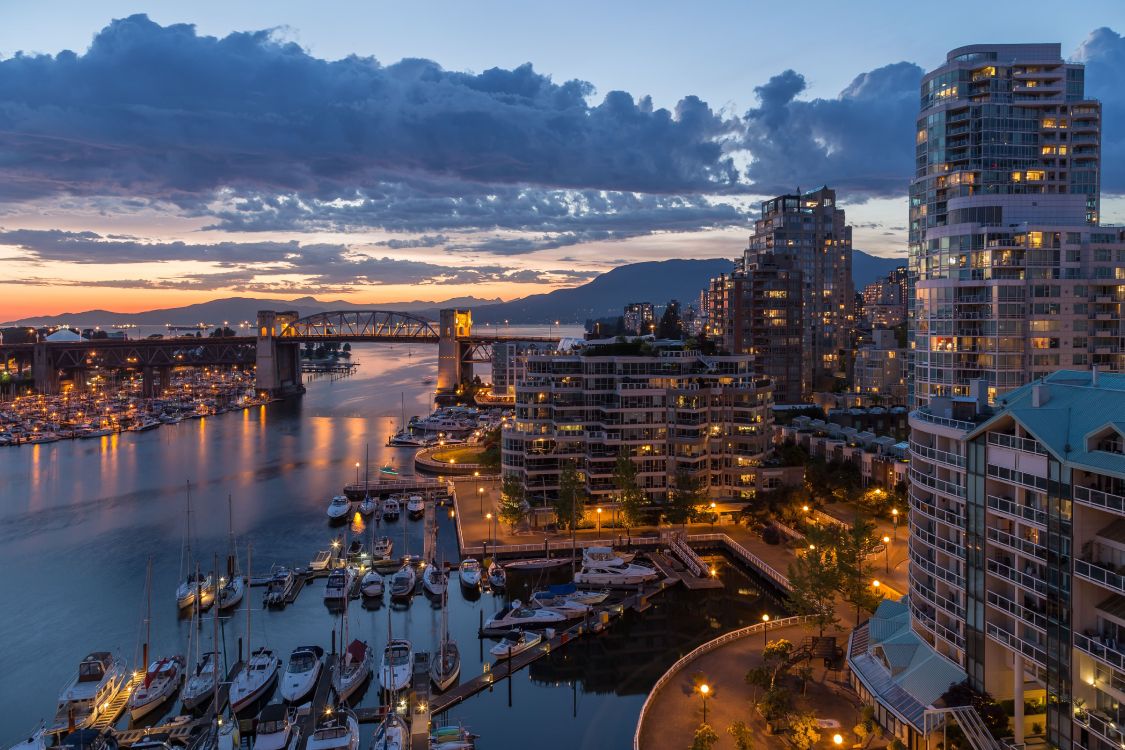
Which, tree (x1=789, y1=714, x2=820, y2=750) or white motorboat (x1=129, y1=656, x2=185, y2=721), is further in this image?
white motorboat (x1=129, y1=656, x2=185, y2=721)

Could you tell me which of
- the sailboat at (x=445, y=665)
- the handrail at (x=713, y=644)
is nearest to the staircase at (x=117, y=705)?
the sailboat at (x=445, y=665)

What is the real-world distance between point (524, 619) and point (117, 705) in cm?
1325

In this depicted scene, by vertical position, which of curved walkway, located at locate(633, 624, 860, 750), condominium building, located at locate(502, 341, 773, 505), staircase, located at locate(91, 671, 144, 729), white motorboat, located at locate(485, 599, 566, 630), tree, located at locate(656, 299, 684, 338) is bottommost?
staircase, located at locate(91, 671, 144, 729)

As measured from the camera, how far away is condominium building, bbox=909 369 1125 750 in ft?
44.8

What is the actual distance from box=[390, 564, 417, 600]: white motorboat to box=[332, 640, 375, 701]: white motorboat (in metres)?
5.97

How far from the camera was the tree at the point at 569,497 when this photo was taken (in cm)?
3697

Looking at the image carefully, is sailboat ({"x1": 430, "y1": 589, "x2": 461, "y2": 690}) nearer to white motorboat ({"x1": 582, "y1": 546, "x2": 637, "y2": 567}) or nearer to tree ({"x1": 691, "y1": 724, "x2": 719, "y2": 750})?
white motorboat ({"x1": 582, "y1": 546, "x2": 637, "y2": 567})

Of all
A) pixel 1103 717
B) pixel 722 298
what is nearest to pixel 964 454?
pixel 1103 717

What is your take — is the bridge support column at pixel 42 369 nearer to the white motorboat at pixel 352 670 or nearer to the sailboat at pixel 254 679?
the sailboat at pixel 254 679

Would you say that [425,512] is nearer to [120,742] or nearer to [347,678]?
[347,678]

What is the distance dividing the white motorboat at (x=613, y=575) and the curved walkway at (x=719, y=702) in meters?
8.45

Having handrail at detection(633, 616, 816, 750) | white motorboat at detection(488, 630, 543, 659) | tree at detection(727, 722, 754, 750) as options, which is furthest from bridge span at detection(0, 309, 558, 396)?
tree at detection(727, 722, 754, 750)

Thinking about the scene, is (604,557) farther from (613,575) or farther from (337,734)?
(337,734)

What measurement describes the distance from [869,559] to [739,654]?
1019cm
